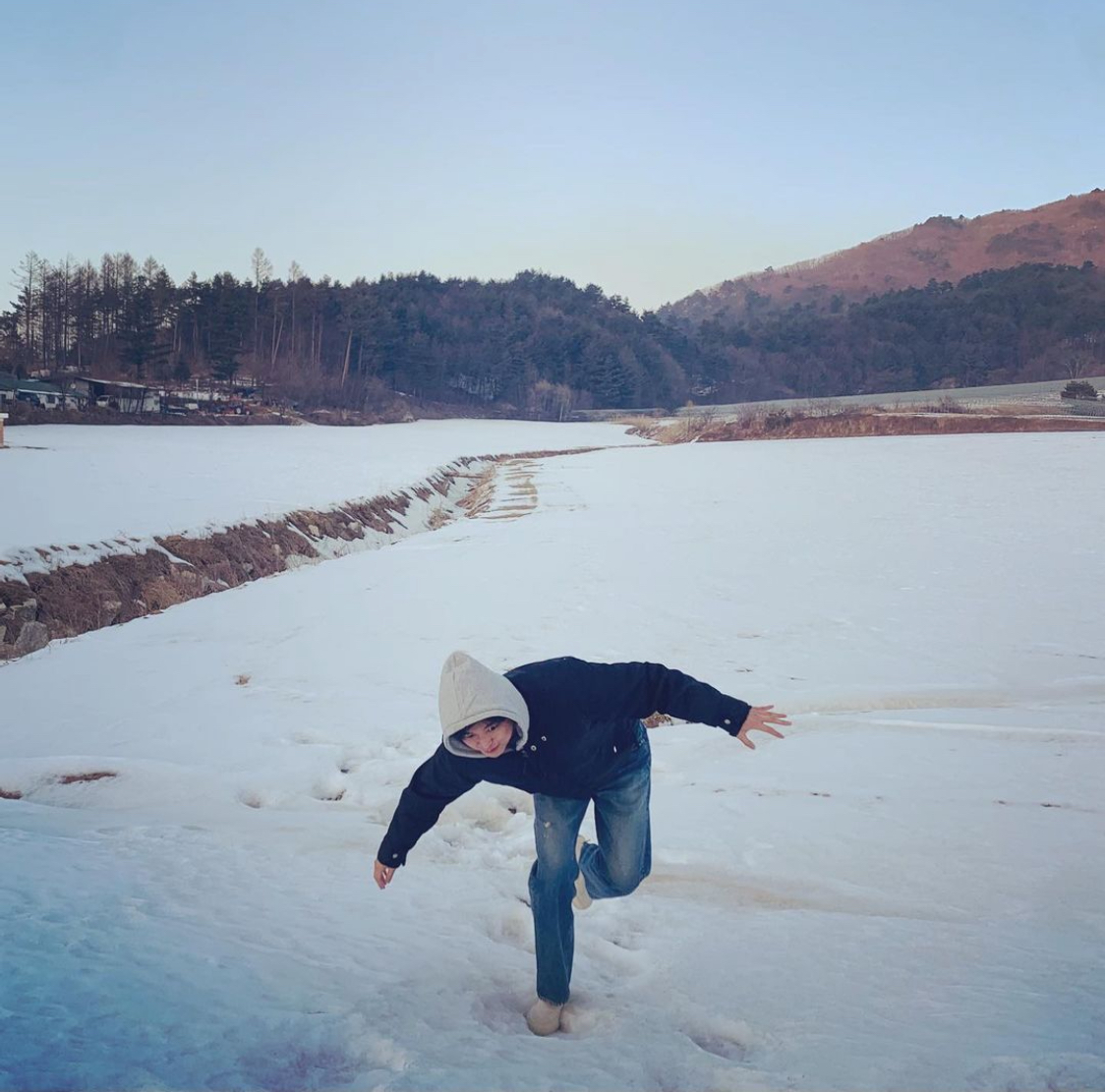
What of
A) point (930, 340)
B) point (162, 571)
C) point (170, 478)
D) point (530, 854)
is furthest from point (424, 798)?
point (930, 340)

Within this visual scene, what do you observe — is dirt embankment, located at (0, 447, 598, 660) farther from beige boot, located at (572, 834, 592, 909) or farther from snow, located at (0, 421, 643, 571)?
beige boot, located at (572, 834, 592, 909)

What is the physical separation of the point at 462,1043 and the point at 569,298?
145567mm

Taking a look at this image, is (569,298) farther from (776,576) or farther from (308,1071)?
(308,1071)

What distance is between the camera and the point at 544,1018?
133 inches

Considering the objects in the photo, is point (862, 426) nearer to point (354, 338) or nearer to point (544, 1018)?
point (544, 1018)

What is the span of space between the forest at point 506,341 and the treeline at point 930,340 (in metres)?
0.21

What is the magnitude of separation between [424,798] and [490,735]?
0.48 m

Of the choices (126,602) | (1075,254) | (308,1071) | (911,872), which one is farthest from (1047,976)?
(1075,254)

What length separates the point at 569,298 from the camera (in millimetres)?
143750

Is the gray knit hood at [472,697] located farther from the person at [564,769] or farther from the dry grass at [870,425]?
the dry grass at [870,425]

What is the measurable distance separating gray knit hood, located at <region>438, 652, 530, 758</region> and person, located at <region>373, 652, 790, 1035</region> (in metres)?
0.05

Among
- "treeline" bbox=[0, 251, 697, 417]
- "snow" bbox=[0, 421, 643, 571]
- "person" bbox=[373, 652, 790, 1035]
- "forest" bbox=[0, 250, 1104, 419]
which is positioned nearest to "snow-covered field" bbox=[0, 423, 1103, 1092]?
"person" bbox=[373, 652, 790, 1035]

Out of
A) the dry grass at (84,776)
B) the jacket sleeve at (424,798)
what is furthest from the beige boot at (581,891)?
the dry grass at (84,776)

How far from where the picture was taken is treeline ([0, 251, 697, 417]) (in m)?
73.1
